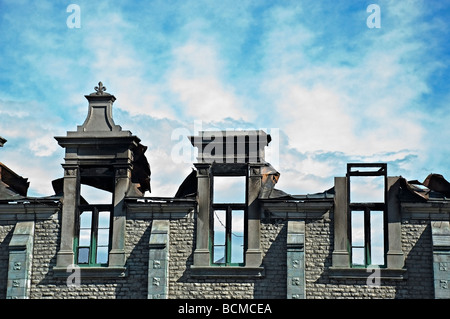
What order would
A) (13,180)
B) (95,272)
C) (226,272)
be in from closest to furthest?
(226,272)
(95,272)
(13,180)

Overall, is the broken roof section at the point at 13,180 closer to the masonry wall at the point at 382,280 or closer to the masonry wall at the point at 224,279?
the masonry wall at the point at 224,279

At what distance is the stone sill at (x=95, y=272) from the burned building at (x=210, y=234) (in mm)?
37

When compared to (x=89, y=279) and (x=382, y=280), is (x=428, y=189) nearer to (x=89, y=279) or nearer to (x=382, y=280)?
(x=382, y=280)

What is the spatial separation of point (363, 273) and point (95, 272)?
8.45 m

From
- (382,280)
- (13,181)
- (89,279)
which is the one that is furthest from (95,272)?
(382,280)

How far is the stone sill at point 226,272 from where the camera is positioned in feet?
103

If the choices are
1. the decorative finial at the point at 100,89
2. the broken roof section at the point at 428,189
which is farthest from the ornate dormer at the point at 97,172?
the broken roof section at the point at 428,189

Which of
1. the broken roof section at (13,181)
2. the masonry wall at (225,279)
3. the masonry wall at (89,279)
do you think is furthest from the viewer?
the broken roof section at (13,181)

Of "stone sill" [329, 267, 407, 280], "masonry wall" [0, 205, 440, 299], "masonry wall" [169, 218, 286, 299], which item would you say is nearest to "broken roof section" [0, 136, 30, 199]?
"masonry wall" [0, 205, 440, 299]

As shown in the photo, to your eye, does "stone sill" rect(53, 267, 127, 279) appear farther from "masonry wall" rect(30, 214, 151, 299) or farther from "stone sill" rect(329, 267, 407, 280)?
"stone sill" rect(329, 267, 407, 280)

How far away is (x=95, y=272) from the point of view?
31906 millimetres

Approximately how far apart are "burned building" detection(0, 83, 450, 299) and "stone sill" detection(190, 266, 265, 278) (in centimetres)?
3
